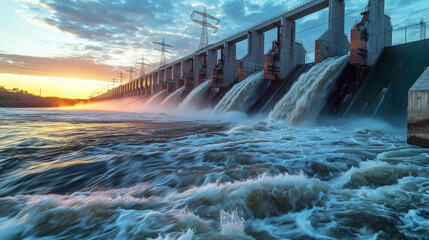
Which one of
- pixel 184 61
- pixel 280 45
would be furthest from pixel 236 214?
pixel 184 61

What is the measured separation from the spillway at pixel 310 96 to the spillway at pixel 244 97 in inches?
185

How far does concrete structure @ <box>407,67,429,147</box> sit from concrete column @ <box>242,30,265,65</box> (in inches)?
602

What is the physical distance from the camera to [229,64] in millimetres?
22906

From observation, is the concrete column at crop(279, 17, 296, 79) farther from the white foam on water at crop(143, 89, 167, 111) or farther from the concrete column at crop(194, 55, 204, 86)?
the white foam on water at crop(143, 89, 167, 111)

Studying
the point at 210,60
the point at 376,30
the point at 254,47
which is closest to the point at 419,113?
the point at 376,30

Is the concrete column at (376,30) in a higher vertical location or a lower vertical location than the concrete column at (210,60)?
lower

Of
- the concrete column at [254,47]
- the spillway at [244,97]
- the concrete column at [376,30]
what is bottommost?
the spillway at [244,97]

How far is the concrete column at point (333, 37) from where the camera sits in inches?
497

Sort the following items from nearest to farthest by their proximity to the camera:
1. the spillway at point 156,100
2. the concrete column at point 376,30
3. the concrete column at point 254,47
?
the concrete column at point 376,30 < the concrete column at point 254,47 < the spillway at point 156,100

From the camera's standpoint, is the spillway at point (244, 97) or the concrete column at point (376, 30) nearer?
the concrete column at point (376, 30)

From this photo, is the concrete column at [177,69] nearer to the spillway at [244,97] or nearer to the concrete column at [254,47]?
the concrete column at [254,47]

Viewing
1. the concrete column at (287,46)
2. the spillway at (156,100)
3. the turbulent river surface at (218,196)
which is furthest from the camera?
the spillway at (156,100)

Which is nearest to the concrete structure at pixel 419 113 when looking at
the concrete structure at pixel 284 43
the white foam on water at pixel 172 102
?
the concrete structure at pixel 284 43

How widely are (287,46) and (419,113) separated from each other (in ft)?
43.0
